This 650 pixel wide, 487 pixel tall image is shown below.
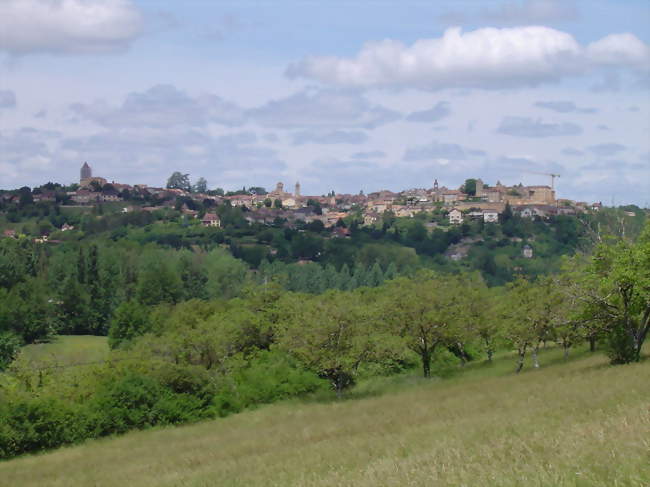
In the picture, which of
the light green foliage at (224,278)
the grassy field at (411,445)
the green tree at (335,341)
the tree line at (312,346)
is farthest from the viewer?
the light green foliage at (224,278)

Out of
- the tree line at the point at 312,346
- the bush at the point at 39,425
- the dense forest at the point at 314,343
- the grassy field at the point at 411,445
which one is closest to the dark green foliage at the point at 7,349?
the dense forest at the point at 314,343

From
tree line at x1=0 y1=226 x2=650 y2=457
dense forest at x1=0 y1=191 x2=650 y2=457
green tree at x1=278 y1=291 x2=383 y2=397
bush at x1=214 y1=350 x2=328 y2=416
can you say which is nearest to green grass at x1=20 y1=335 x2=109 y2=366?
dense forest at x1=0 y1=191 x2=650 y2=457

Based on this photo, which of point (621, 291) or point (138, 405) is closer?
point (621, 291)

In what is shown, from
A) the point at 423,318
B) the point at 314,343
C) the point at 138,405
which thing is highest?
the point at 423,318

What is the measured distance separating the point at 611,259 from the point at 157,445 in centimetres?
2381

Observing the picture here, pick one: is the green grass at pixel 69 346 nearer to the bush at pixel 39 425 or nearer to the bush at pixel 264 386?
the bush at pixel 264 386

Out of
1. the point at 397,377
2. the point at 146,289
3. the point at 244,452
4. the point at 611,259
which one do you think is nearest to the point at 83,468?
the point at 244,452

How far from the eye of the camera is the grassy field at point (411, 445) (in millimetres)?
11711

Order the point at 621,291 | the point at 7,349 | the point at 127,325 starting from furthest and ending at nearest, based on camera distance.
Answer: the point at 127,325 < the point at 7,349 < the point at 621,291

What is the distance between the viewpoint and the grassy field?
38.4 feet

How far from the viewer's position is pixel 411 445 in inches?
723

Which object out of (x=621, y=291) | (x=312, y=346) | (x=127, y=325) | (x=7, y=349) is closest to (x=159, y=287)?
(x=127, y=325)

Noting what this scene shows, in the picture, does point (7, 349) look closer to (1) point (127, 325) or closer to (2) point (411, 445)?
(1) point (127, 325)

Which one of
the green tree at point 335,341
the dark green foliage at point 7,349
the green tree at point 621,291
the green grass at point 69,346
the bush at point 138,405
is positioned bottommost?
the green grass at point 69,346
